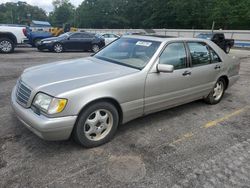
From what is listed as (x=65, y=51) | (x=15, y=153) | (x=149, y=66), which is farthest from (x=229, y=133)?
(x=65, y=51)

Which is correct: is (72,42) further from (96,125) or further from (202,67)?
(96,125)

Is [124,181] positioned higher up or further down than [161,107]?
further down

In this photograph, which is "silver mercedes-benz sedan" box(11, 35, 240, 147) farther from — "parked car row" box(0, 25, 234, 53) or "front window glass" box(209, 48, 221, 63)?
"parked car row" box(0, 25, 234, 53)

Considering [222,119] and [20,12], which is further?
[20,12]

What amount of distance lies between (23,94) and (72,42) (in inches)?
512

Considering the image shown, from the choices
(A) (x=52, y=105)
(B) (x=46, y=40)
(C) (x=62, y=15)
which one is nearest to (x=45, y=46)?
(B) (x=46, y=40)

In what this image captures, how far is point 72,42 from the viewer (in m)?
15.8

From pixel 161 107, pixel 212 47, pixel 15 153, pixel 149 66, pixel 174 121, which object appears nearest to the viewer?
pixel 15 153

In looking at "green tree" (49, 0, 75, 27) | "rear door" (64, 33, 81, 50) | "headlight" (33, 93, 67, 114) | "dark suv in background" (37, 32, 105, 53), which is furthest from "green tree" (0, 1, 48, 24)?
"headlight" (33, 93, 67, 114)

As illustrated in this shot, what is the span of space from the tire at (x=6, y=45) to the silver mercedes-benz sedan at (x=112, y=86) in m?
9.59

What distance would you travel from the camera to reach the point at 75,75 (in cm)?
356

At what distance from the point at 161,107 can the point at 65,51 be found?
1276 cm

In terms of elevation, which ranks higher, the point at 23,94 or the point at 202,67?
the point at 202,67

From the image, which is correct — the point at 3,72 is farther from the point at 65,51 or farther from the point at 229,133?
the point at 65,51
